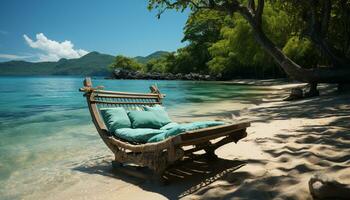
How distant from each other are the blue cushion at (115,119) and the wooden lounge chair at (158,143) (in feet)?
0.40

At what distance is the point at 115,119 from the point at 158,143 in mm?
1570

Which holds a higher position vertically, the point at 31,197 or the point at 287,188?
the point at 287,188

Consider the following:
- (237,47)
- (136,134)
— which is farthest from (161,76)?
(136,134)

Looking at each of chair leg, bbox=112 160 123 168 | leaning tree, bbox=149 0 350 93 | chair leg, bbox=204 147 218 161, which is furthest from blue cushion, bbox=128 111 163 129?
leaning tree, bbox=149 0 350 93

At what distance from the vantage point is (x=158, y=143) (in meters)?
4.30

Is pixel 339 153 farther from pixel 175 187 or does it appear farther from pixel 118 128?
pixel 118 128

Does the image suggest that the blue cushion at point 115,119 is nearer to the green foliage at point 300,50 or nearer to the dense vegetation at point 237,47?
the dense vegetation at point 237,47

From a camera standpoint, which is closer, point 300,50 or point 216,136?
point 216,136

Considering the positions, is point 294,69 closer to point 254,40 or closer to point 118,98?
point 118,98

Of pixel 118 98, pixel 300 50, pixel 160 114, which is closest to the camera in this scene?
pixel 160 114

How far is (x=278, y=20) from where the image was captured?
126 ft

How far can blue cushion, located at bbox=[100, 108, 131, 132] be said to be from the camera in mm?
5559

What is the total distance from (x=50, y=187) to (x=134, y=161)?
4.80 ft

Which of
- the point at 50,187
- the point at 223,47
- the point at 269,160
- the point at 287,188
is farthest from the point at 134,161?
the point at 223,47
